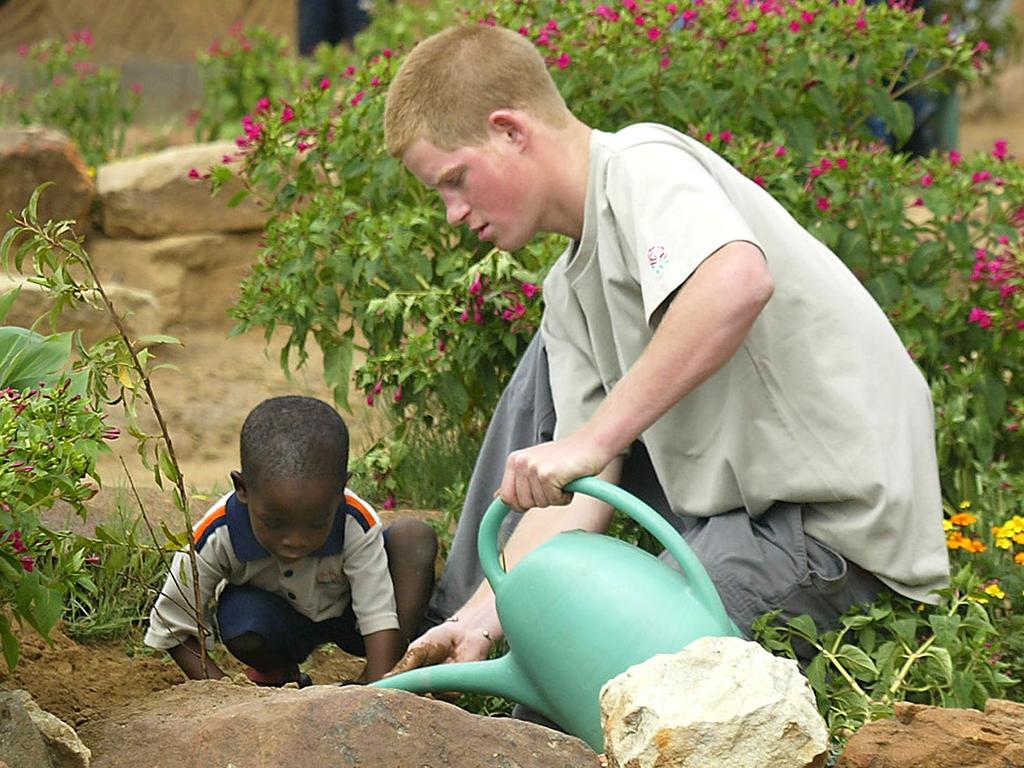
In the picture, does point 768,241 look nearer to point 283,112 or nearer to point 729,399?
point 729,399

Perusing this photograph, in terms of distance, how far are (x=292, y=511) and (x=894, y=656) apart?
105cm

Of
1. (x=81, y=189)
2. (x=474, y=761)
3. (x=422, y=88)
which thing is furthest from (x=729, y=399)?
(x=81, y=189)

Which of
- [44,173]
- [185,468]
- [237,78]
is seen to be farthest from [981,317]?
[237,78]

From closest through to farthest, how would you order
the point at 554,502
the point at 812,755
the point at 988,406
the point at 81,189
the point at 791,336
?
the point at 812,755 < the point at 554,502 < the point at 791,336 < the point at 988,406 < the point at 81,189

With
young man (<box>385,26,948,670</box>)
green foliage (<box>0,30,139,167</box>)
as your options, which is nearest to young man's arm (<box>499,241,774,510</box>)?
young man (<box>385,26,948,670</box>)

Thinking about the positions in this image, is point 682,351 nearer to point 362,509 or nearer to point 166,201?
point 362,509

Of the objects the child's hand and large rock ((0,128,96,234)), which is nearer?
the child's hand

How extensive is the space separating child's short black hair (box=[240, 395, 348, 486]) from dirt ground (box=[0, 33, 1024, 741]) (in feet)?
0.78

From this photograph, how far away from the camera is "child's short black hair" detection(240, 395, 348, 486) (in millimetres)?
2951

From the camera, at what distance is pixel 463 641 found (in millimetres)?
3002

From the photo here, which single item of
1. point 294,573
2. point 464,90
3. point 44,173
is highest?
point 464,90

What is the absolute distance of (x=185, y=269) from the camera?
6367mm

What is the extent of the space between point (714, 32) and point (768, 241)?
4.72 ft

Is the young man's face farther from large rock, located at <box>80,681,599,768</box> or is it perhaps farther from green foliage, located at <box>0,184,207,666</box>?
large rock, located at <box>80,681,599,768</box>
